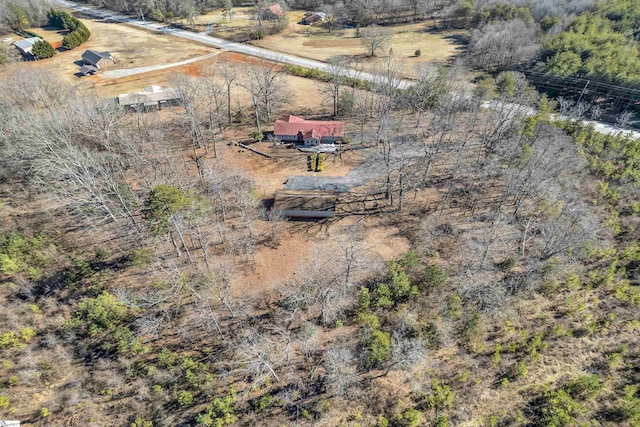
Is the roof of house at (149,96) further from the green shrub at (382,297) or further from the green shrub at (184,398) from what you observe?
the green shrub at (184,398)

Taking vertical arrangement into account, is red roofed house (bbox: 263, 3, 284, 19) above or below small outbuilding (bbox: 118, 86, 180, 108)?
above

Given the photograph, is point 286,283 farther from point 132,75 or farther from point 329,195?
point 132,75

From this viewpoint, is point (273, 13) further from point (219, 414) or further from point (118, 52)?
point (219, 414)

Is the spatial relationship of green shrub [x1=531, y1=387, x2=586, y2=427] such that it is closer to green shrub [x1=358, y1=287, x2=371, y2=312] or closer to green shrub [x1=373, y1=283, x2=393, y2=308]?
green shrub [x1=373, y1=283, x2=393, y2=308]

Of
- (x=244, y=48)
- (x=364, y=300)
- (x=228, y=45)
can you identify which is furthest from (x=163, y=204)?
(x=228, y=45)

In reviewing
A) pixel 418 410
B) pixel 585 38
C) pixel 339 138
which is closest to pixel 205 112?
pixel 339 138

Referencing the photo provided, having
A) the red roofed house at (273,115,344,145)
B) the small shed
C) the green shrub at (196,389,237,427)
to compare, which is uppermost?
the red roofed house at (273,115,344,145)

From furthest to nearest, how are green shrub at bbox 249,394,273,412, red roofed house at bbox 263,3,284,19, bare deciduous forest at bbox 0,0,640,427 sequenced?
red roofed house at bbox 263,3,284,19, bare deciduous forest at bbox 0,0,640,427, green shrub at bbox 249,394,273,412

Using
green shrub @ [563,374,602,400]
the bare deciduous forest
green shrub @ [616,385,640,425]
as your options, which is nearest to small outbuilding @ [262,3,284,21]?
the bare deciduous forest

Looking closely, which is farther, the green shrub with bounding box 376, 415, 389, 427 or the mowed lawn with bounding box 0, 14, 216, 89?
the mowed lawn with bounding box 0, 14, 216, 89
